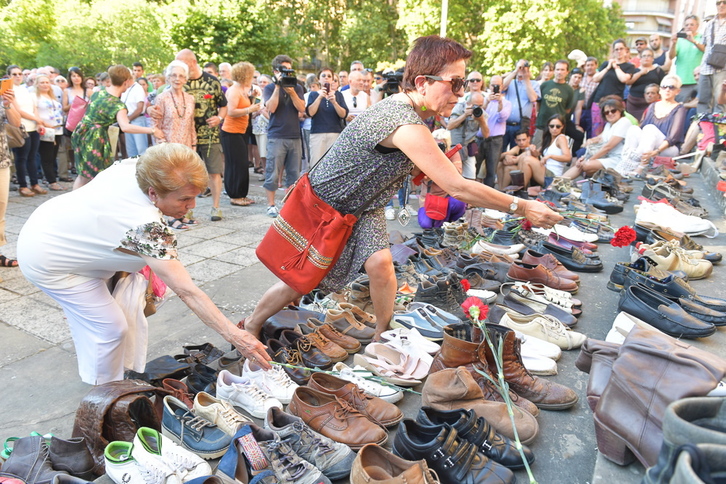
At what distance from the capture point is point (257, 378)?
8.14 ft

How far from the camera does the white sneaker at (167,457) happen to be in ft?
6.09

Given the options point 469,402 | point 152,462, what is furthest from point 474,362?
point 152,462

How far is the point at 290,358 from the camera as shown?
2740 mm

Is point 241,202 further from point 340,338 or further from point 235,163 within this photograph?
point 340,338

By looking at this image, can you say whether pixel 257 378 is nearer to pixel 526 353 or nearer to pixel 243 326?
pixel 243 326

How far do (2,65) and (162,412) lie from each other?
25983 millimetres

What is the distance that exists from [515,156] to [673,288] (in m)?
5.28

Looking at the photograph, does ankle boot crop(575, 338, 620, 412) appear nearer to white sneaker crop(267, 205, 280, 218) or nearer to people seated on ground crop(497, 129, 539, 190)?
white sneaker crop(267, 205, 280, 218)

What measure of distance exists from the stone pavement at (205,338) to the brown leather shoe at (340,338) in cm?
52

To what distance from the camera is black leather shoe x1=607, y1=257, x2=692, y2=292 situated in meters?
3.49

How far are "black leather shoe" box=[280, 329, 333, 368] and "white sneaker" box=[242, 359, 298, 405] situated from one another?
0.26 metres

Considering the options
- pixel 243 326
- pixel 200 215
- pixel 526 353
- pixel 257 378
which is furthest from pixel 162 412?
pixel 200 215

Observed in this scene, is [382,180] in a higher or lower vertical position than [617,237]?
higher

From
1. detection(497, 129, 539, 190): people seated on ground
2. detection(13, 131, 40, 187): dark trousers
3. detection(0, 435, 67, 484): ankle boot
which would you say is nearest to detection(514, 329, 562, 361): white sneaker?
detection(0, 435, 67, 484): ankle boot
